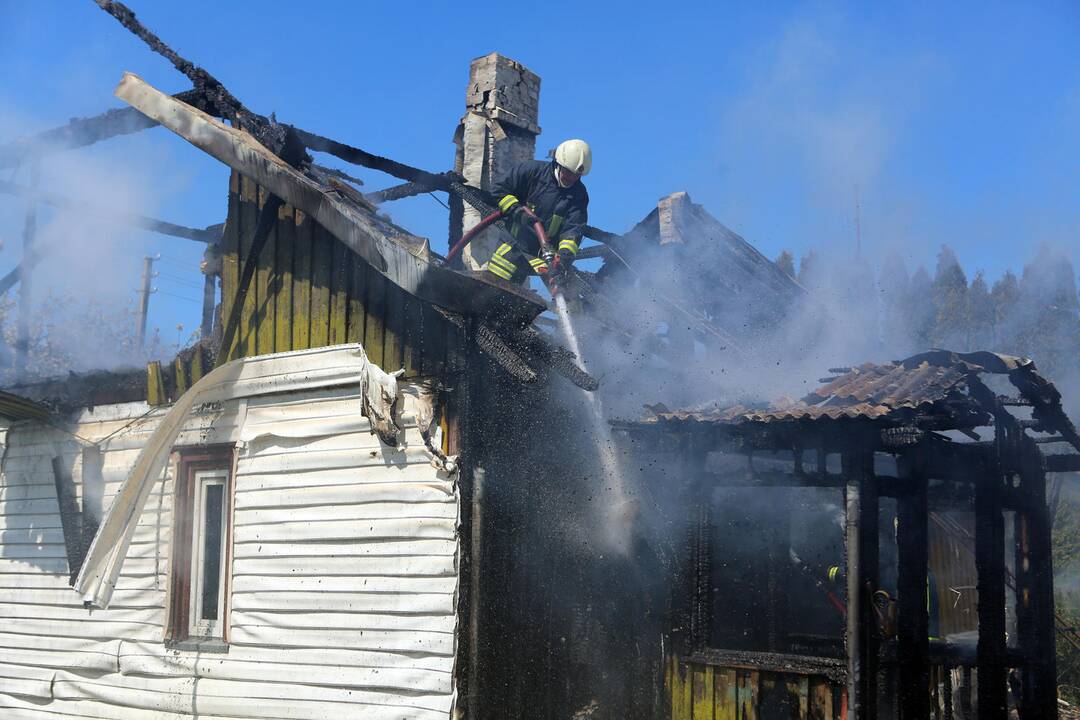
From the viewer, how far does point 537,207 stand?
9.87 meters

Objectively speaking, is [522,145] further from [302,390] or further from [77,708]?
[77,708]

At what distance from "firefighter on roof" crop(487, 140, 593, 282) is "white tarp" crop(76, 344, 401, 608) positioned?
94.2 inches

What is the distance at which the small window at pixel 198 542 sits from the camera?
27.4 feet

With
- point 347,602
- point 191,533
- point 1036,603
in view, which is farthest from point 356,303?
point 1036,603

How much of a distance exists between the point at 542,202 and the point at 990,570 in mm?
5598

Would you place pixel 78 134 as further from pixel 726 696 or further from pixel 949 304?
pixel 949 304

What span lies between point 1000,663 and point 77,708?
28.6 feet

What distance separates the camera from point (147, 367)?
9102mm

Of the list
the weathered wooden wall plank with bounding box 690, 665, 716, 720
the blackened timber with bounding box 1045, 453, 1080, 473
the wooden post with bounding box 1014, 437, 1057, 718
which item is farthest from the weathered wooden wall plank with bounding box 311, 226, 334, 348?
the blackened timber with bounding box 1045, 453, 1080, 473

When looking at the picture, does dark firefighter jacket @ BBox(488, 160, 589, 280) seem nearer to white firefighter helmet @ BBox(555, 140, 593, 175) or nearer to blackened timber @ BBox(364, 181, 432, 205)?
white firefighter helmet @ BBox(555, 140, 593, 175)

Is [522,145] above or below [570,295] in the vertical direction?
above

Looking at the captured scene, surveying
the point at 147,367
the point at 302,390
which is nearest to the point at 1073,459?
the point at 302,390

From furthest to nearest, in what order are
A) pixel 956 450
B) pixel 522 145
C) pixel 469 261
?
pixel 522 145
pixel 469 261
pixel 956 450

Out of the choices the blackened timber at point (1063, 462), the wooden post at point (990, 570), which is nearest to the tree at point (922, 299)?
the blackened timber at point (1063, 462)
